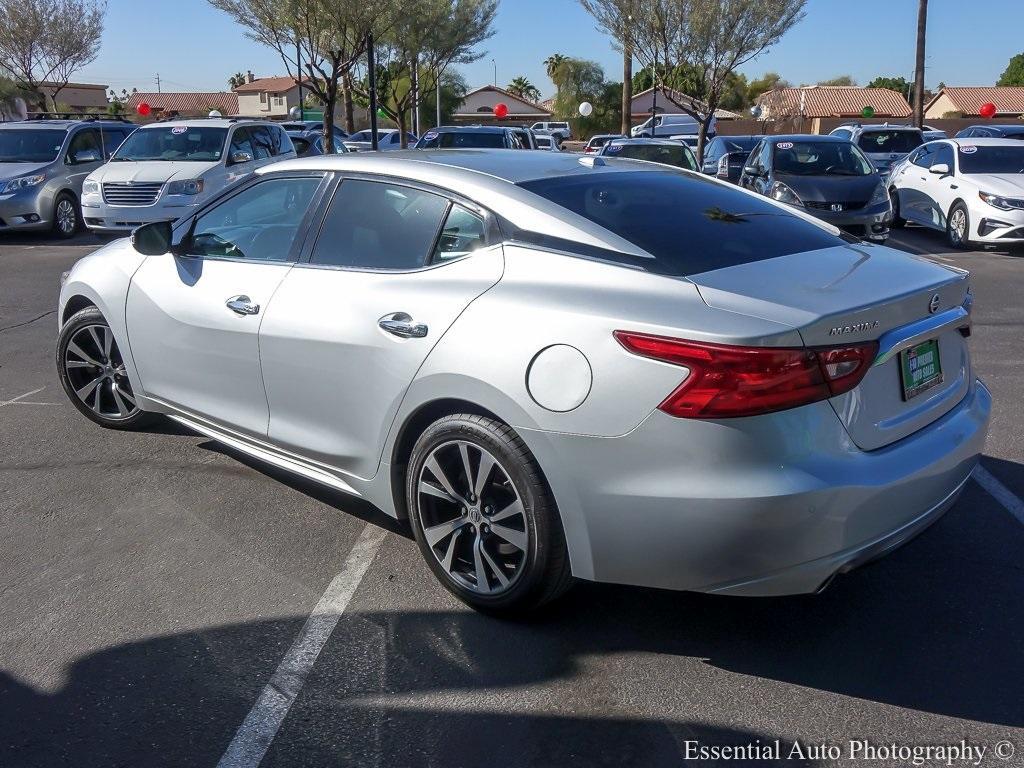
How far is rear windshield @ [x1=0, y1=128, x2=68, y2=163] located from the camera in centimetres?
1596

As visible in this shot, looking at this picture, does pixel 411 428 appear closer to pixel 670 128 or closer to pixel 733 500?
pixel 733 500

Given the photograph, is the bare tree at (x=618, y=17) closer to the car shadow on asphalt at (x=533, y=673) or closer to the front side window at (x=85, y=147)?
the front side window at (x=85, y=147)

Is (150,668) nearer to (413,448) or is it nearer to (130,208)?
(413,448)

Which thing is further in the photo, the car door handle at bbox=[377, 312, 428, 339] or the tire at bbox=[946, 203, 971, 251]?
the tire at bbox=[946, 203, 971, 251]

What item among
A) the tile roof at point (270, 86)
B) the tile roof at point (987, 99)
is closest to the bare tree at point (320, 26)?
the tile roof at point (987, 99)

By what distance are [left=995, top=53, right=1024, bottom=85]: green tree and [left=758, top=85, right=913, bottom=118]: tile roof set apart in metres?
26.4

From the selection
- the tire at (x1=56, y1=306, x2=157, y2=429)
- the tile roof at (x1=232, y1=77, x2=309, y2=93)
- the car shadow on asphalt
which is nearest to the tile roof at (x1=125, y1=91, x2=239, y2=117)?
the tile roof at (x1=232, y1=77, x2=309, y2=93)

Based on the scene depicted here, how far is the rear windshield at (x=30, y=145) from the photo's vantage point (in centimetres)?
1596

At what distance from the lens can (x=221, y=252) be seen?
15.6ft

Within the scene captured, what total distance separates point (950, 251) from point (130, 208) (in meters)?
11.5

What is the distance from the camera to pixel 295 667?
131 inches

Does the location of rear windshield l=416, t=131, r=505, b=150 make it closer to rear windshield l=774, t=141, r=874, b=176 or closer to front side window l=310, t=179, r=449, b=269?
rear windshield l=774, t=141, r=874, b=176

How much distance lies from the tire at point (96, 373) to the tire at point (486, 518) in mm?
2515

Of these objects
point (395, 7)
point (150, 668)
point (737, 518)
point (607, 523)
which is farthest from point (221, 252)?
point (395, 7)
